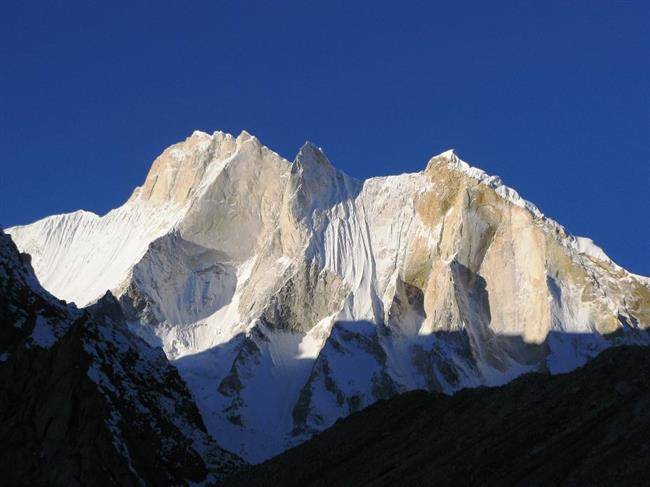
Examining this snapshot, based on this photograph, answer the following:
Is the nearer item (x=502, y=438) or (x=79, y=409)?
(x=502, y=438)

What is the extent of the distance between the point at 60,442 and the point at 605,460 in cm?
5062

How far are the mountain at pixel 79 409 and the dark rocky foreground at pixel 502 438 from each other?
465 inches

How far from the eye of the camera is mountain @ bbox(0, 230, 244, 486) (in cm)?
10406

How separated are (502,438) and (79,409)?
137ft

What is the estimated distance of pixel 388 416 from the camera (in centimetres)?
9869

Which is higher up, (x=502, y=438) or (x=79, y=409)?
(x=79, y=409)

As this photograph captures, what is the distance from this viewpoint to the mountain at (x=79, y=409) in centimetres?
10406

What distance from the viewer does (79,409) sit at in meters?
108

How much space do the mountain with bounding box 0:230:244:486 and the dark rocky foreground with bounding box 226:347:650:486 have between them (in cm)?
1181

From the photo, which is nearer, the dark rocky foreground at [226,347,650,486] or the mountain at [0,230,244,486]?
the dark rocky foreground at [226,347,650,486]

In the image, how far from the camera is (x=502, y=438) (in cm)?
7475

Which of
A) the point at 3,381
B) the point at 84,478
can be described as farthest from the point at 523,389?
the point at 3,381

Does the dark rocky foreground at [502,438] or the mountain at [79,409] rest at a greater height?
the mountain at [79,409]

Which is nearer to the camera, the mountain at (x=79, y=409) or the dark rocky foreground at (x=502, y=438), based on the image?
the dark rocky foreground at (x=502, y=438)
